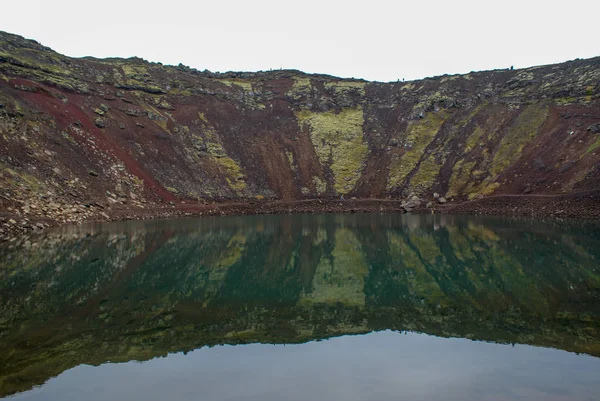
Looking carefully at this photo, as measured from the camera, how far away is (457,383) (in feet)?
34.4

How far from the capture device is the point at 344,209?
71.6 metres

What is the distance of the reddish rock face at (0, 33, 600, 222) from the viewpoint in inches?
2325

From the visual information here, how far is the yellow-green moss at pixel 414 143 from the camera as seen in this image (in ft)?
262

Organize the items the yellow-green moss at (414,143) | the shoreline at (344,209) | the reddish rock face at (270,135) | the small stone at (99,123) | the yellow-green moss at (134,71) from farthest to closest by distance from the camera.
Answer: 1. the yellow-green moss at (134,71)
2. the yellow-green moss at (414,143)
3. the small stone at (99,123)
4. the reddish rock face at (270,135)
5. the shoreline at (344,209)

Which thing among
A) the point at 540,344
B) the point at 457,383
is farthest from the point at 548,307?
the point at 457,383

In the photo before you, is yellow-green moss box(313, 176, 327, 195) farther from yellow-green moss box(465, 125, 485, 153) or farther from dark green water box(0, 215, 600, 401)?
dark green water box(0, 215, 600, 401)

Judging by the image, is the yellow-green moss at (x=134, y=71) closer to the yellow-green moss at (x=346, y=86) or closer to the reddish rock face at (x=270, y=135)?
the reddish rock face at (x=270, y=135)

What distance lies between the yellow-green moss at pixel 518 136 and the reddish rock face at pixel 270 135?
0.27m

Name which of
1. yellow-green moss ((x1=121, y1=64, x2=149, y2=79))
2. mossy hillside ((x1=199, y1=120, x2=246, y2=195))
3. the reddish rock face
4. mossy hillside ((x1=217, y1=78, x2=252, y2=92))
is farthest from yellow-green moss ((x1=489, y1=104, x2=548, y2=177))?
yellow-green moss ((x1=121, y1=64, x2=149, y2=79))

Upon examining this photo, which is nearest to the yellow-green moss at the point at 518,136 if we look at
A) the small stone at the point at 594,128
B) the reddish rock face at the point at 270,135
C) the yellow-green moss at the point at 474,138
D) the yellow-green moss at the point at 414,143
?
the reddish rock face at the point at 270,135

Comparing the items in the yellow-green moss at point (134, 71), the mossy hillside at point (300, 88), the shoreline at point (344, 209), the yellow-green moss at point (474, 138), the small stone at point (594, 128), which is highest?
the yellow-green moss at point (134, 71)

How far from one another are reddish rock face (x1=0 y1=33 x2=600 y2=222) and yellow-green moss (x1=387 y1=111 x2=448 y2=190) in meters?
0.33

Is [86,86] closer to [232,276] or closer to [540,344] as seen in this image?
[232,276]

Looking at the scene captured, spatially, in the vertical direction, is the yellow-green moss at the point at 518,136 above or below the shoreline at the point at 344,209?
→ above
